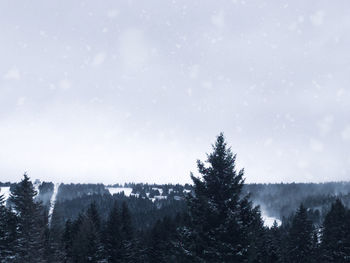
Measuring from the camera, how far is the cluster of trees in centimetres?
1723

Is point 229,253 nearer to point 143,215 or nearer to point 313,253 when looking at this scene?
point 313,253

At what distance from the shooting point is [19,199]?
36.9 meters

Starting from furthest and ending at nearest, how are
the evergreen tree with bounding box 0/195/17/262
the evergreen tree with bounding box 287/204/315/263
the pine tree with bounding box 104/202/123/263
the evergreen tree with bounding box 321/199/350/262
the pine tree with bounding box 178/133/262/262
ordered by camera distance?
the pine tree with bounding box 104/202/123/263 → the evergreen tree with bounding box 287/204/315/263 → the evergreen tree with bounding box 321/199/350/262 → the evergreen tree with bounding box 0/195/17/262 → the pine tree with bounding box 178/133/262/262

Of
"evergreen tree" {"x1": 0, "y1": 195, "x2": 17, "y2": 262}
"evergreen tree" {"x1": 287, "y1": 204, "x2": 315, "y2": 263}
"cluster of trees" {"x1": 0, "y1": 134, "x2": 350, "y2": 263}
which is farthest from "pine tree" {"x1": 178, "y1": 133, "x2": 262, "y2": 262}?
"evergreen tree" {"x1": 287, "y1": 204, "x2": 315, "y2": 263}

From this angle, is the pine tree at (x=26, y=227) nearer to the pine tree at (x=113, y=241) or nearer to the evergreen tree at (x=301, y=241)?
the pine tree at (x=113, y=241)

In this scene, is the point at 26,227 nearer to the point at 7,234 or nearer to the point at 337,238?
the point at 7,234

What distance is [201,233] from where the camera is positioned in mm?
17500

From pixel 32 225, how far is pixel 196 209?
23.5 metres

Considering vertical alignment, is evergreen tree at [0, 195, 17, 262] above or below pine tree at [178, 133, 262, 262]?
below

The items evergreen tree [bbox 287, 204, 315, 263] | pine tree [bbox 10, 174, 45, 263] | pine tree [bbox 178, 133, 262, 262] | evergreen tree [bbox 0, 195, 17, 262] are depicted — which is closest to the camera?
pine tree [bbox 178, 133, 262, 262]

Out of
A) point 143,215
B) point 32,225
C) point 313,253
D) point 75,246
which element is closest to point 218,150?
point 32,225

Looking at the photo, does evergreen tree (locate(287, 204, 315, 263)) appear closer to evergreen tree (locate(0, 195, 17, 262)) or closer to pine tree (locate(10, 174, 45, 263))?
pine tree (locate(10, 174, 45, 263))

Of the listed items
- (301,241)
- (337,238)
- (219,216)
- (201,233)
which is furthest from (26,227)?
(337,238)

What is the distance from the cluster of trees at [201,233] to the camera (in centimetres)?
1723
